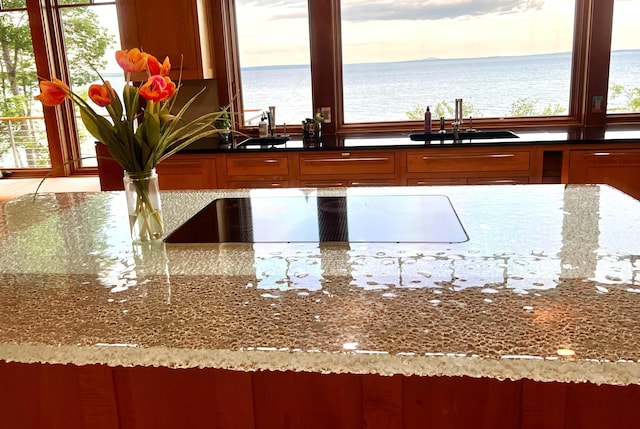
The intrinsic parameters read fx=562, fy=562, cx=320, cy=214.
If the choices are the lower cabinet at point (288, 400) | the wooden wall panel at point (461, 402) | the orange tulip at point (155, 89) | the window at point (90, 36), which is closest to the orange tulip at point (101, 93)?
the orange tulip at point (155, 89)

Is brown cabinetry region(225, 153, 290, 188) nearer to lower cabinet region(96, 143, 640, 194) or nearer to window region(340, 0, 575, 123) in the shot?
lower cabinet region(96, 143, 640, 194)

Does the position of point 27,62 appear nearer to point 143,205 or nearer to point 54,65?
point 54,65

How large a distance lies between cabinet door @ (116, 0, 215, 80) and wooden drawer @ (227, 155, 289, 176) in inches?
29.8

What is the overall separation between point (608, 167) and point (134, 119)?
304 centimetres

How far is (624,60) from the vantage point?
13.6ft

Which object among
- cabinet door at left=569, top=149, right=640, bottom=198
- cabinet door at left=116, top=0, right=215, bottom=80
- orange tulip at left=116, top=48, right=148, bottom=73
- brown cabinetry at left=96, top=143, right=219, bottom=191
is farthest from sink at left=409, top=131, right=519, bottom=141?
orange tulip at left=116, top=48, right=148, bottom=73

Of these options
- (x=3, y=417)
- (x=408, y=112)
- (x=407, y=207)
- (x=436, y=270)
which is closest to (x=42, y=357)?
(x=3, y=417)

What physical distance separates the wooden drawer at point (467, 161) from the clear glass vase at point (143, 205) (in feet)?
7.62

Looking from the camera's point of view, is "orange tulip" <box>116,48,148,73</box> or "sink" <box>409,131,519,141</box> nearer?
"orange tulip" <box>116,48,148,73</box>

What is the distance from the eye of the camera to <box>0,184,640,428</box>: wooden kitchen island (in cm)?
93

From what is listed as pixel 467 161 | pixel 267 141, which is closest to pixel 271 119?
pixel 267 141

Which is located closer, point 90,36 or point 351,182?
point 351,182

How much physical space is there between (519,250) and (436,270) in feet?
0.86

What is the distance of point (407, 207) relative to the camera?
6.14 feet
